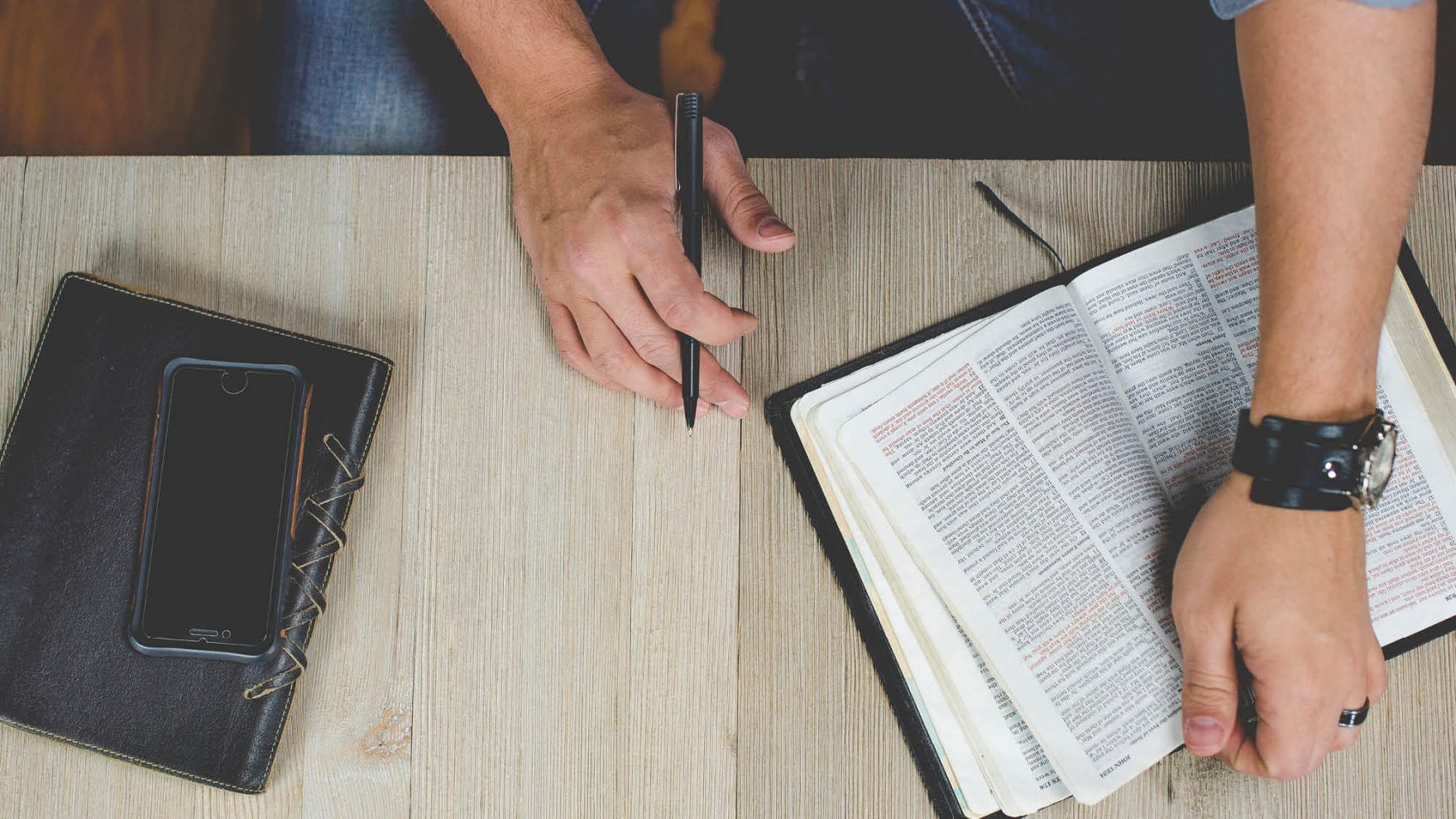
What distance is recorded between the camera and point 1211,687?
2.17 ft

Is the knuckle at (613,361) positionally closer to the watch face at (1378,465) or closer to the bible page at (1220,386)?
the bible page at (1220,386)

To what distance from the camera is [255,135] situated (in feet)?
3.15

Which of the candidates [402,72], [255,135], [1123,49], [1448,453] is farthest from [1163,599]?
[255,135]

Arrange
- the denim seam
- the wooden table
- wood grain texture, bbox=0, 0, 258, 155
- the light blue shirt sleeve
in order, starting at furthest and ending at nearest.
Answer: wood grain texture, bbox=0, 0, 258, 155 < the denim seam < the wooden table < the light blue shirt sleeve

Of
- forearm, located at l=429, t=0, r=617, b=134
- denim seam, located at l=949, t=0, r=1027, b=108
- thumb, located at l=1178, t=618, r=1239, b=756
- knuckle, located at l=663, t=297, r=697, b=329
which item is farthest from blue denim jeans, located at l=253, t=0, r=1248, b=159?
thumb, located at l=1178, t=618, r=1239, b=756

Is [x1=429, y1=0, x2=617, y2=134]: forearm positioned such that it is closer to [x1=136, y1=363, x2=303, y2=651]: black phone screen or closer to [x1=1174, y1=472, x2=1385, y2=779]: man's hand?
[x1=136, y1=363, x2=303, y2=651]: black phone screen

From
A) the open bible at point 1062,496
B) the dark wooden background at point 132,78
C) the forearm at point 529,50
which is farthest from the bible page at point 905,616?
the dark wooden background at point 132,78

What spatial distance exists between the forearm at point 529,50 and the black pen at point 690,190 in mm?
135

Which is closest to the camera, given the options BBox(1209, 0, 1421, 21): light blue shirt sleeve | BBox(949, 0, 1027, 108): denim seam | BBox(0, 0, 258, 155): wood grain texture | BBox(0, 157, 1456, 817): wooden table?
BBox(1209, 0, 1421, 21): light blue shirt sleeve

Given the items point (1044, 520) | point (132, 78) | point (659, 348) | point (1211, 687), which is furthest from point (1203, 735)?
point (132, 78)

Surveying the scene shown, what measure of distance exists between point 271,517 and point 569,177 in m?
0.36

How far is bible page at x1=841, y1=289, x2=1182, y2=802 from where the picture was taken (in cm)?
70

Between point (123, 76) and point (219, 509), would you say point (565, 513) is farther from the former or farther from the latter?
point (123, 76)

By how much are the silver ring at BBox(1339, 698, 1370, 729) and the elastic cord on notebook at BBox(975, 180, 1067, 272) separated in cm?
40
